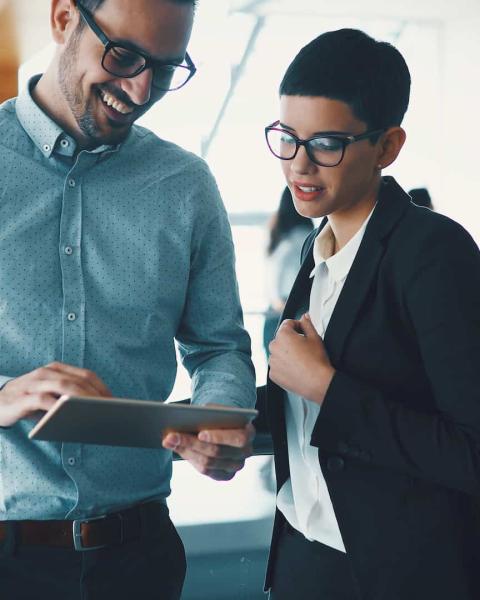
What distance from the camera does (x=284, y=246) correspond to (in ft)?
15.9

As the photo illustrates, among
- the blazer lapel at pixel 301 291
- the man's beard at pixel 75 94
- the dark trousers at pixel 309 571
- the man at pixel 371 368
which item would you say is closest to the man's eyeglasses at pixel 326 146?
the man at pixel 371 368

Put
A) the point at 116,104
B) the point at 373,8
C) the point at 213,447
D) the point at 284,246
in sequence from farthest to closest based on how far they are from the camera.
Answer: the point at 373,8 < the point at 284,246 < the point at 116,104 < the point at 213,447

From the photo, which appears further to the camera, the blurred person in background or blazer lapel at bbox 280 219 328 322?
the blurred person in background

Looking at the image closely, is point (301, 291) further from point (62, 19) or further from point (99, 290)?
point (62, 19)

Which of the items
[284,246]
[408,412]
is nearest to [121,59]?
[408,412]

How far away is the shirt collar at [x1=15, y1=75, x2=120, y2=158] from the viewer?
63.0 inches

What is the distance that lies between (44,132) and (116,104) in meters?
0.14

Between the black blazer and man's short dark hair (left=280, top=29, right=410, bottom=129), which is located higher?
man's short dark hair (left=280, top=29, right=410, bottom=129)

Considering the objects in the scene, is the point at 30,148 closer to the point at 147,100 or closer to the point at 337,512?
the point at 147,100

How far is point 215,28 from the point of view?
9633mm

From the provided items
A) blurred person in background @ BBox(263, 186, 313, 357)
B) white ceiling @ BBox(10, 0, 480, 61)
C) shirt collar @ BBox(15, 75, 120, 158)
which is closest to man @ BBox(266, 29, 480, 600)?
shirt collar @ BBox(15, 75, 120, 158)

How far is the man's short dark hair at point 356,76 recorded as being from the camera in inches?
Answer: 60.5

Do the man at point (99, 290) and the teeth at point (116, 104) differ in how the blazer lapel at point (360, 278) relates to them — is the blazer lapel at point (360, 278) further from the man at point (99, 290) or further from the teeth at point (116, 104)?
the teeth at point (116, 104)

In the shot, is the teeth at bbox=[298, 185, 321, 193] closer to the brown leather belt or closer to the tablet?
the tablet
